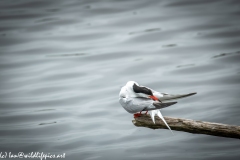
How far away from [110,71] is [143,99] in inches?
351

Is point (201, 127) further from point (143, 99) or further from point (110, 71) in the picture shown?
point (110, 71)

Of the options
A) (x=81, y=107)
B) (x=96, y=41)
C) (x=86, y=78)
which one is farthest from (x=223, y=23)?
→ (x=81, y=107)

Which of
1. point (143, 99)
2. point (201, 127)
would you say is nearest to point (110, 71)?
point (143, 99)

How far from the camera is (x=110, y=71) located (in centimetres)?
1514

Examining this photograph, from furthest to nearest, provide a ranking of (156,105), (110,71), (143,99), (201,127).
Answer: (110,71)
(143,99)
(156,105)
(201,127)

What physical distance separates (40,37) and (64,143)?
11626 mm

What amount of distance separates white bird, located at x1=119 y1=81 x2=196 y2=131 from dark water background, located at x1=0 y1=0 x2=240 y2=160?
262cm

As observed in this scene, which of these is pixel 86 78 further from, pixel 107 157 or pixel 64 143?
pixel 107 157

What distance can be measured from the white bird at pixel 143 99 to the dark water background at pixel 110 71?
8.60 ft

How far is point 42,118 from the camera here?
11.5 meters

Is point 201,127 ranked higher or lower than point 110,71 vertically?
higher

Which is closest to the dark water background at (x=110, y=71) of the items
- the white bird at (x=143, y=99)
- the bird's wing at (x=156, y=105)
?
the white bird at (x=143, y=99)

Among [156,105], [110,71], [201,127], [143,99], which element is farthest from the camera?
[110,71]

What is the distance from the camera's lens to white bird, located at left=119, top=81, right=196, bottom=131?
5871 mm
